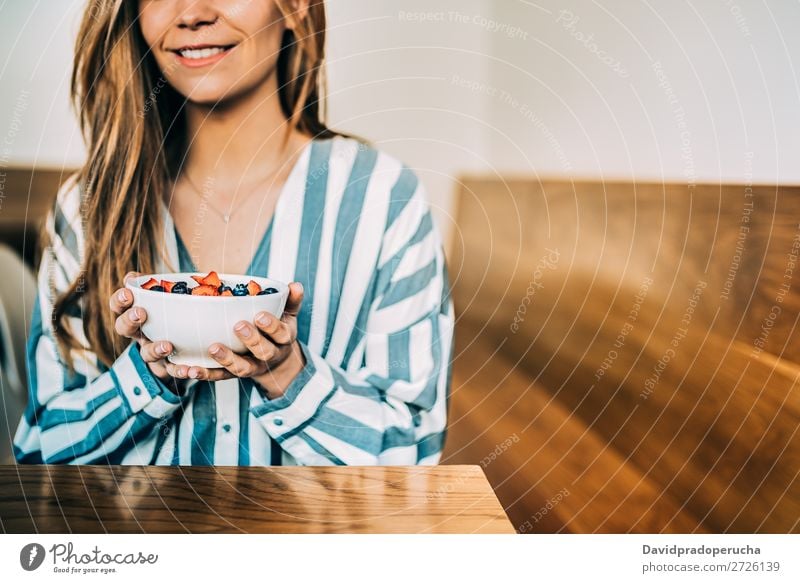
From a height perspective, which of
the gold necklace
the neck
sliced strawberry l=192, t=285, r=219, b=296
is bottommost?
sliced strawberry l=192, t=285, r=219, b=296

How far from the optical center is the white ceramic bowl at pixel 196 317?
1.91 feet

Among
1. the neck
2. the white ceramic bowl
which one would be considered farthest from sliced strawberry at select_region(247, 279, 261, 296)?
the neck

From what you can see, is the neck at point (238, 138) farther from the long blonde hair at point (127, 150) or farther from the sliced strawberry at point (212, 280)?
the sliced strawberry at point (212, 280)

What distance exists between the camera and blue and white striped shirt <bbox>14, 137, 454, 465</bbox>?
69cm

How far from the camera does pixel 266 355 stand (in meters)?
0.62

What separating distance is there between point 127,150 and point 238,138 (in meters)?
0.10

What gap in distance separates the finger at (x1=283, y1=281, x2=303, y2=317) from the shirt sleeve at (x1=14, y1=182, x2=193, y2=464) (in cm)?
12

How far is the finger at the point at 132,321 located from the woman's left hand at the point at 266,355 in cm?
4

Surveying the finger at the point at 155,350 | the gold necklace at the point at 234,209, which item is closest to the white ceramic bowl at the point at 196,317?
the finger at the point at 155,350

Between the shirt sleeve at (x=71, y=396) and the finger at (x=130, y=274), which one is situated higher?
the finger at (x=130, y=274)

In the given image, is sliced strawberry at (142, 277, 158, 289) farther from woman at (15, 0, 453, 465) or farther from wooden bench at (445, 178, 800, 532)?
wooden bench at (445, 178, 800, 532)

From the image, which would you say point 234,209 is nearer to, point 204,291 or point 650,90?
point 204,291
